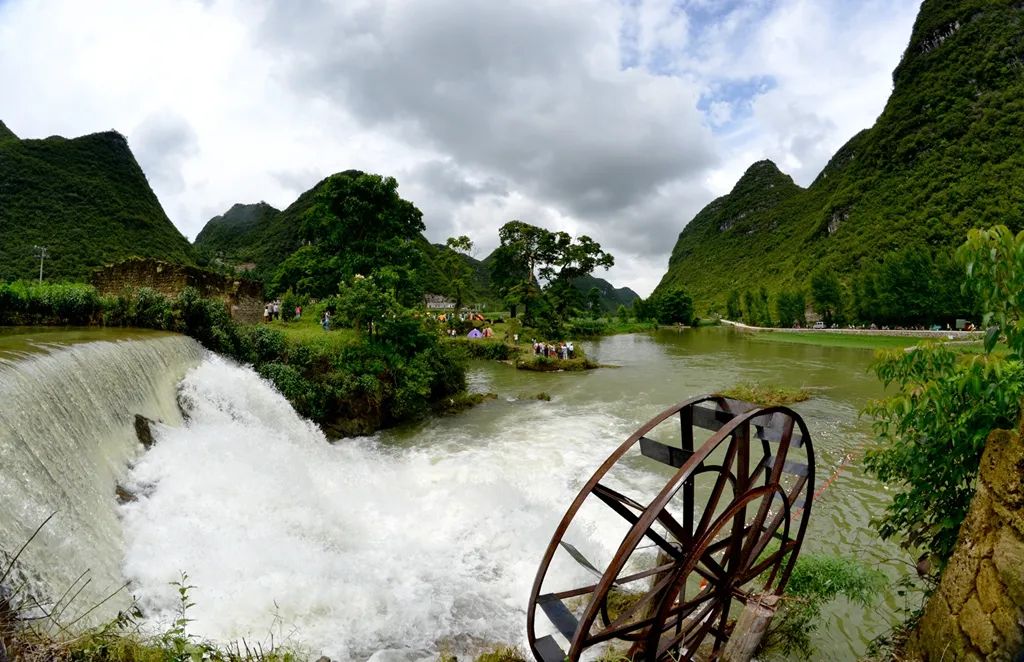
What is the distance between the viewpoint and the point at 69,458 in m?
5.70

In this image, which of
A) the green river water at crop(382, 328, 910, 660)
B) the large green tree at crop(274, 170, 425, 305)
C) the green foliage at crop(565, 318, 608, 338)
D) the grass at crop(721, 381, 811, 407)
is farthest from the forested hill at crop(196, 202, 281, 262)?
the grass at crop(721, 381, 811, 407)

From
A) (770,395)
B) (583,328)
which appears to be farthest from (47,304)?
(583,328)

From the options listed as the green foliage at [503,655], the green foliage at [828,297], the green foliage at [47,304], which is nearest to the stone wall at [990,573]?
the green foliage at [503,655]

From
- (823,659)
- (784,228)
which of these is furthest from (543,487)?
(784,228)

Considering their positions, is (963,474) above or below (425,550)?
above

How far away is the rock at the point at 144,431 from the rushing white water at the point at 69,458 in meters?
0.14

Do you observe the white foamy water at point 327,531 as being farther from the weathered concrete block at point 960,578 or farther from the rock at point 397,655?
the weathered concrete block at point 960,578

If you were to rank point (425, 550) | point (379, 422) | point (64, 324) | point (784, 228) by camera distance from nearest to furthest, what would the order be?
point (425, 550), point (64, 324), point (379, 422), point (784, 228)

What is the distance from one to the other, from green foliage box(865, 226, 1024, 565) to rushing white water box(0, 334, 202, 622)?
23.8 ft

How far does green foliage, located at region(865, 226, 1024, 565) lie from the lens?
10.2 feet

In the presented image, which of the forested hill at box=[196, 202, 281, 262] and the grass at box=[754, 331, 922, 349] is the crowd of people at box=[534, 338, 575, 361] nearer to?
the grass at box=[754, 331, 922, 349]

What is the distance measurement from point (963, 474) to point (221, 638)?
7259mm

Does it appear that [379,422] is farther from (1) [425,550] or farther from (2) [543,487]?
(1) [425,550]

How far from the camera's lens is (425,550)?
7.51 m
